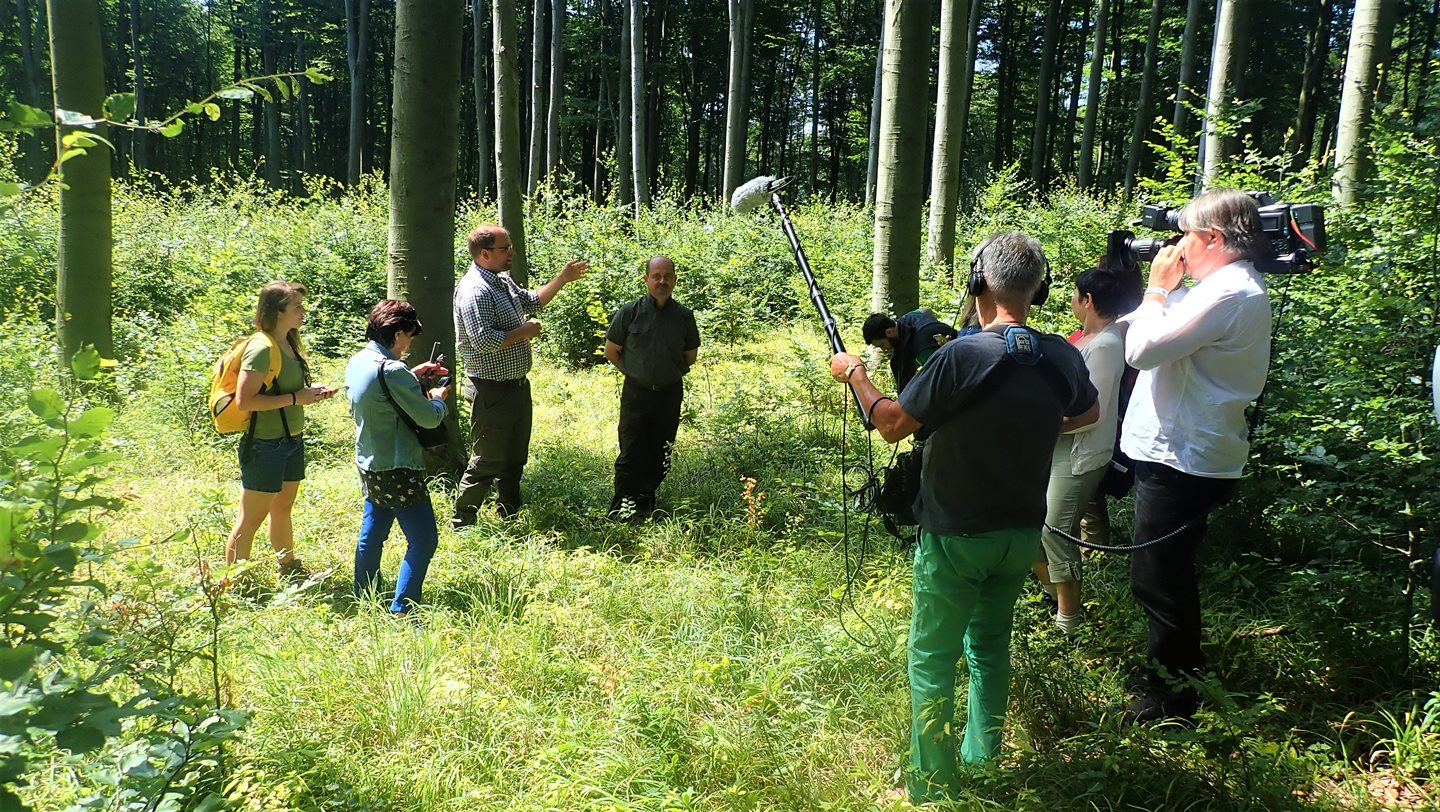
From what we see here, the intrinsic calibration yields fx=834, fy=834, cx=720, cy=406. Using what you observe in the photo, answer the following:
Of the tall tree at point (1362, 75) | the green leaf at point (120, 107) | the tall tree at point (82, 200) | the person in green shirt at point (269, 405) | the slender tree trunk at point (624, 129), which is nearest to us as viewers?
the green leaf at point (120, 107)

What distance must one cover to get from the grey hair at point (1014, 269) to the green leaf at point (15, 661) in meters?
2.69

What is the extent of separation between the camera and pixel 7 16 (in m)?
38.4

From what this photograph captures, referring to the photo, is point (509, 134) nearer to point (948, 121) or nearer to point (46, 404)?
point (948, 121)

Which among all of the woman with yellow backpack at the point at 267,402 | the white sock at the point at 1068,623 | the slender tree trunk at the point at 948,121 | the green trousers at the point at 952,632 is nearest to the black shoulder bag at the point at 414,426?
the woman with yellow backpack at the point at 267,402

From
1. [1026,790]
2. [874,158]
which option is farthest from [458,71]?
[874,158]

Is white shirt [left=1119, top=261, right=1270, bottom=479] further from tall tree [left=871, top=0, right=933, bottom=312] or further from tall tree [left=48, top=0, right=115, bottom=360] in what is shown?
tall tree [left=48, top=0, right=115, bottom=360]

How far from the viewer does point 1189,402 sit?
10.5 ft

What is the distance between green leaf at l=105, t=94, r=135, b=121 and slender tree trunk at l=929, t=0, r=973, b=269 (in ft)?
28.3

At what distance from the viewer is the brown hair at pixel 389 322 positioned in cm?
429

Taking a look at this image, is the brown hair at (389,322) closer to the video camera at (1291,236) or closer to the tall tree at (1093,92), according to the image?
the video camera at (1291,236)

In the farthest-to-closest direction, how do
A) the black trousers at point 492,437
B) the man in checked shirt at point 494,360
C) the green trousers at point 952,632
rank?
the black trousers at point 492,437
the man in checked shirt at point 494,360
the green trousers at point 952,632

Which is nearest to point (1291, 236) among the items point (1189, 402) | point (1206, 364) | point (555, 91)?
point (1206, 364)

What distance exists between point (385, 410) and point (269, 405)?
817mm

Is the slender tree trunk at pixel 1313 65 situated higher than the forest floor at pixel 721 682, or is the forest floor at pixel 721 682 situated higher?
the slender tree trunk at pixel 1313 65
